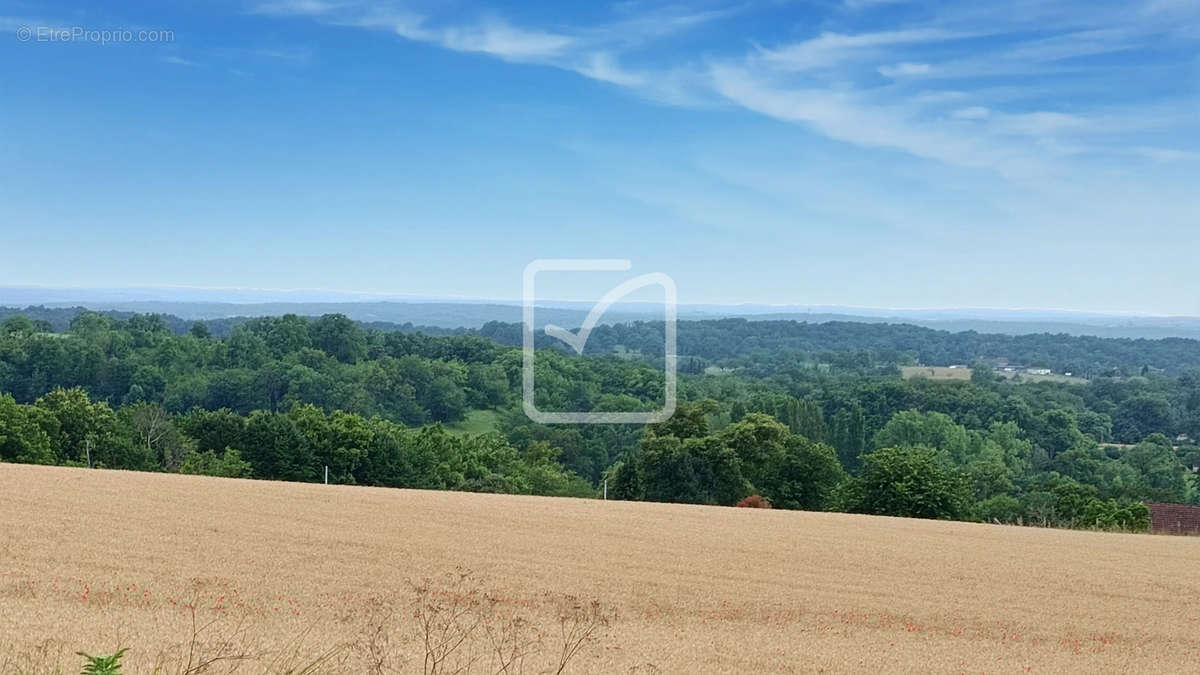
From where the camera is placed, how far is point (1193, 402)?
11900 centimetres

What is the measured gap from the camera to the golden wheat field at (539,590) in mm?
11484

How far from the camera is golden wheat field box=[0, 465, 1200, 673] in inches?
452

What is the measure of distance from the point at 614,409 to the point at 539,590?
2599 inches

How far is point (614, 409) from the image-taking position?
8231 cm

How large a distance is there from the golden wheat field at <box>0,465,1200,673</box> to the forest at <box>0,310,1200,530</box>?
16.4 metres

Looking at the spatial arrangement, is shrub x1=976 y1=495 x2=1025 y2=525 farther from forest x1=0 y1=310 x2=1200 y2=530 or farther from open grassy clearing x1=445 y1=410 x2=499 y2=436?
open grassy clearing x1=445 y1=410 x2=499 y2=436

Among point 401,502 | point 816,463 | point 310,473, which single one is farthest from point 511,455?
point 401,502

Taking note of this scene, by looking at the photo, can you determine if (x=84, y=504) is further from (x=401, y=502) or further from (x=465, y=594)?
(x=465, y=594)

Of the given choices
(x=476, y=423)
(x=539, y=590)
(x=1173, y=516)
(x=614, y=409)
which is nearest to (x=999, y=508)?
(x=1173, y=516)

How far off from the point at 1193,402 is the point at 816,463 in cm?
8111

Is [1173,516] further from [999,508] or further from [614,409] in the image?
[614,409]

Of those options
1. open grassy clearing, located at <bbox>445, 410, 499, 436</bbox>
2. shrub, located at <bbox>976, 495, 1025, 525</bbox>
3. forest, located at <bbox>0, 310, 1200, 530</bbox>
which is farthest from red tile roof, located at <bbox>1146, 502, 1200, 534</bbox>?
open grassy clearing, located at <bbox>445, 410, 499, 436</bbox>

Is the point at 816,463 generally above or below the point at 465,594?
below

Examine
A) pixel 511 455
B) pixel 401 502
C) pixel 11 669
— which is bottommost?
pixel 511 455
